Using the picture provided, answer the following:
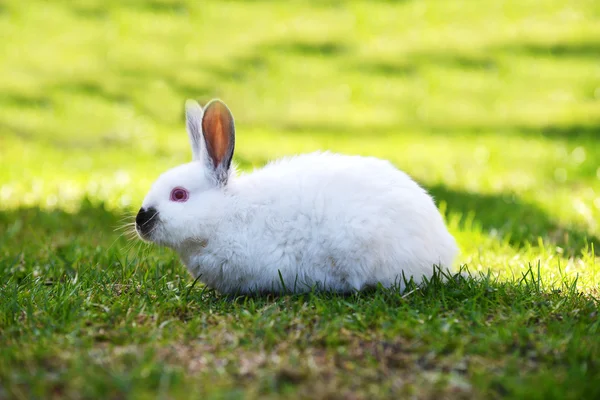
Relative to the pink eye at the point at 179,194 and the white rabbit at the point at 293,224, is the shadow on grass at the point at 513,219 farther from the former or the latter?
the pink eye at the point at 179,194

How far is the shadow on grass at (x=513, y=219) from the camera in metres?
5.24

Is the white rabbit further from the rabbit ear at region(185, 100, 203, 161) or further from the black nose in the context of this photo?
the rabbit ear at region(185, 100, 203, 161)

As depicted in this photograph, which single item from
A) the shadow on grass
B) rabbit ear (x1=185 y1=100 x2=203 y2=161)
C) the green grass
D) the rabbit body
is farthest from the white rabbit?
the shadow on grass

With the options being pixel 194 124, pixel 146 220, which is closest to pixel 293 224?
pixel 146 220

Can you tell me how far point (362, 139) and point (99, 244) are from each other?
5.94 metres

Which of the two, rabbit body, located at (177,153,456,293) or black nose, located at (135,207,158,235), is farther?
black nose, located at (135,207,158,235)

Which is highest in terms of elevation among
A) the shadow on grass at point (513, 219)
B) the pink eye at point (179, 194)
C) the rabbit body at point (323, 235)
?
the pink eye at point (179, 194)

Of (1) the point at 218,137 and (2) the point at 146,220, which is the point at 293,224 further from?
(2) the point at 146,220

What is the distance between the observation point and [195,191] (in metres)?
3.96

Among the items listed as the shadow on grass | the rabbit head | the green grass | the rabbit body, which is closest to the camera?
the green grass

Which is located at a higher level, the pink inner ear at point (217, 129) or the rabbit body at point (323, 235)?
the pink inner ear at point (217, 129)

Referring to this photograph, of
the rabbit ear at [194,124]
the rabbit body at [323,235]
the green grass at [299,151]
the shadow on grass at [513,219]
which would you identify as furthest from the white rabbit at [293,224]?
the shadow on grass at [513,219]

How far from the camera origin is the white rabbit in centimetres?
371

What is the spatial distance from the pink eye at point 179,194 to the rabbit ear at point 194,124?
35 cm
